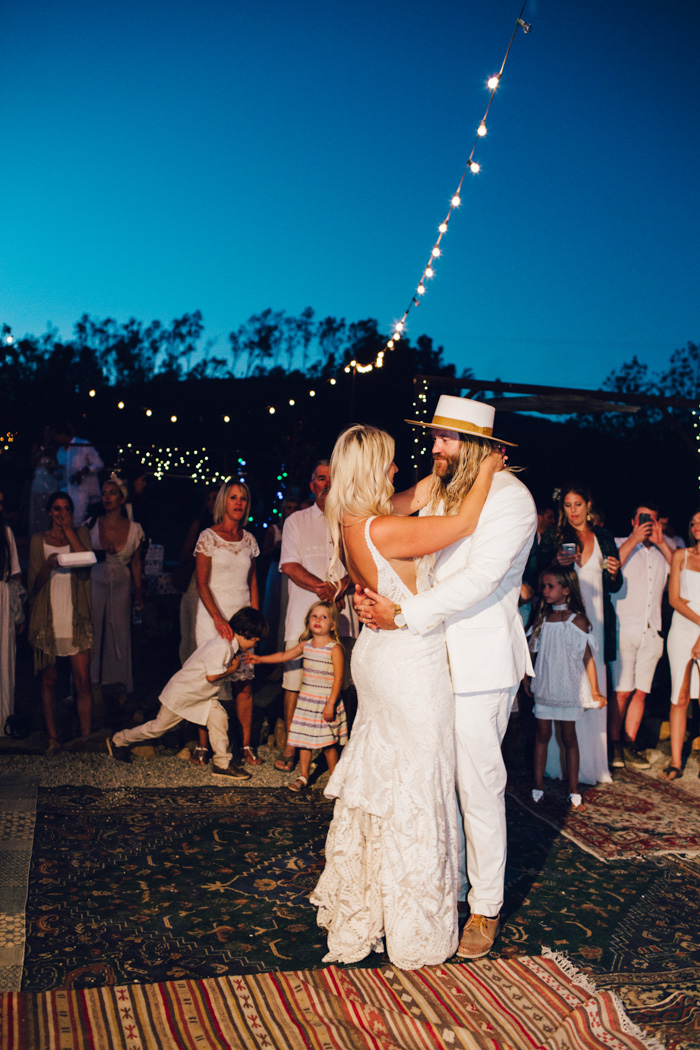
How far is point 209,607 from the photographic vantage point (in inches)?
234

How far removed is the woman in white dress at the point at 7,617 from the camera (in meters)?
6.03

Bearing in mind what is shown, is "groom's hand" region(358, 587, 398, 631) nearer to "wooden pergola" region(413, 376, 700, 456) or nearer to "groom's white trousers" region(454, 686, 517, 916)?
"groom's white trousers" region(454, 686, 517, 916)

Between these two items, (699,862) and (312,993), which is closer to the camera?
(312,993)

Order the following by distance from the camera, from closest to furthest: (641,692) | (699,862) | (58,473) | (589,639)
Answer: (699,862)
(589,639)
(641,692)
(58,473)

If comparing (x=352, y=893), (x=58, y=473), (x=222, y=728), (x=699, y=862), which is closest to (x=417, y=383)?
(x=58, y=473)

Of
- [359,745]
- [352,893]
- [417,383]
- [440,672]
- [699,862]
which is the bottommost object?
[699,862]

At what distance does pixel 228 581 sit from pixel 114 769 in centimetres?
148

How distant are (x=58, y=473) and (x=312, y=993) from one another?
6.98 metres

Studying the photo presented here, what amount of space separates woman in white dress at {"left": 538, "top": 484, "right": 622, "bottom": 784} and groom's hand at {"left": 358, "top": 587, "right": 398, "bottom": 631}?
288cm

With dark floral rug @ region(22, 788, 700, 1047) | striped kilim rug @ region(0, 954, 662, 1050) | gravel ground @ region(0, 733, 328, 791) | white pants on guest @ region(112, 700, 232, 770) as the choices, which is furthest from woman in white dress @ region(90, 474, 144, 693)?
striped kilim rug @ region(0, 954, 662, 1050)

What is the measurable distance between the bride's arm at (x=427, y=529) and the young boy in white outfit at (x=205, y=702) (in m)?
2.69

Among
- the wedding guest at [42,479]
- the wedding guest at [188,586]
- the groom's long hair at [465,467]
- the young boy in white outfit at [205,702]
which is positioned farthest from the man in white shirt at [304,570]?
the wedding guest at [42,479]

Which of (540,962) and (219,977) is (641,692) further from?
(219,977)

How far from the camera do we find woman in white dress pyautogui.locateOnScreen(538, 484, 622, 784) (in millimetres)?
6016
